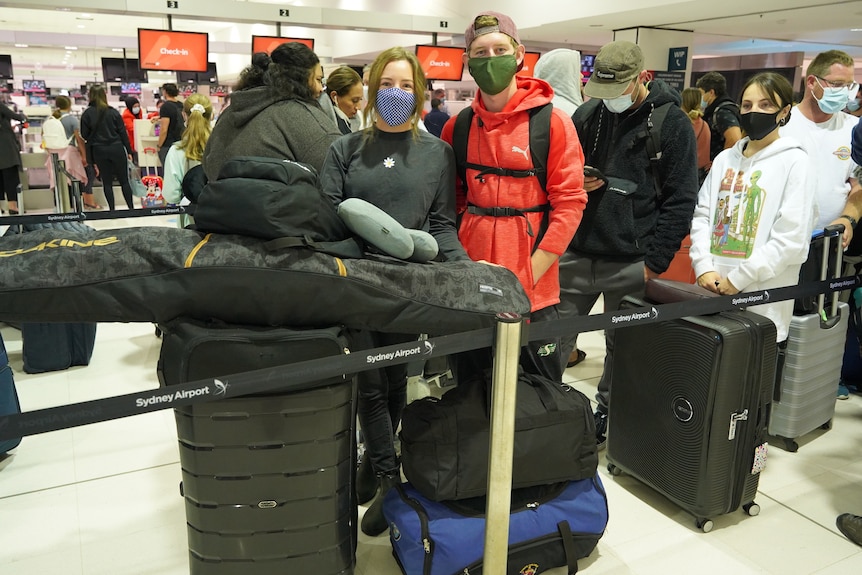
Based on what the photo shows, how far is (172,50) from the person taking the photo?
9898 mm

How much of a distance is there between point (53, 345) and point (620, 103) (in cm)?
320

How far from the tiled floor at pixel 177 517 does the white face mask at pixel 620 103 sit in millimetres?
1445

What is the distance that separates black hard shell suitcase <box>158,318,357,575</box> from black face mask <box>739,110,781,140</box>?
173 centimetres

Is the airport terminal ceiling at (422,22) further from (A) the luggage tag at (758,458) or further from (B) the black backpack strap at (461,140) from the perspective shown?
(A) the luggage tag at (758,458)

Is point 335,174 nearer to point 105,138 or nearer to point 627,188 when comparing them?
point 627,188

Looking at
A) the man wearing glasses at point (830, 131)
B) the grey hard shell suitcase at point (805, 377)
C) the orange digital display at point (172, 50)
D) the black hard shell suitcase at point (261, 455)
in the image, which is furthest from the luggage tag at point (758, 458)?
the orange digital display at point (172, 50)

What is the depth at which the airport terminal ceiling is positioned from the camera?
30.7 ft

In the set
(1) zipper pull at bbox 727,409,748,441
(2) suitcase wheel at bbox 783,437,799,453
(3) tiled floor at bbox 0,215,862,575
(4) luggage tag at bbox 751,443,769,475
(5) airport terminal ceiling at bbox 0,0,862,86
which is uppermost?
(5) airport terminal ceiling at bbox 0,0,862,86

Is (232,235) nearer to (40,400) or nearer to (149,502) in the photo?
(149,502)

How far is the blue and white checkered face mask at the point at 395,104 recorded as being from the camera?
2.05m

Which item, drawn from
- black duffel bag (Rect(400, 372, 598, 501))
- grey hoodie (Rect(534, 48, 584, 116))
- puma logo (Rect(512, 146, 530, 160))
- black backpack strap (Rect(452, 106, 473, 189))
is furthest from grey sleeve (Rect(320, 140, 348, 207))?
grey hoodie (Rect(534, 48, 584, 116))

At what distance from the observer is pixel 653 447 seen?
97.5 inches

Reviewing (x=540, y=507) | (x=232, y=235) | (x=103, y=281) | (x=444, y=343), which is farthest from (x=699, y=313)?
(x=103, y=281)

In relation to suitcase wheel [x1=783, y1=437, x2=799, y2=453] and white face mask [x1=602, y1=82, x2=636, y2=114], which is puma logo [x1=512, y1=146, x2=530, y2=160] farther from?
suitcase wheel [x1=783, y1=437, x2=799, y2=453]
